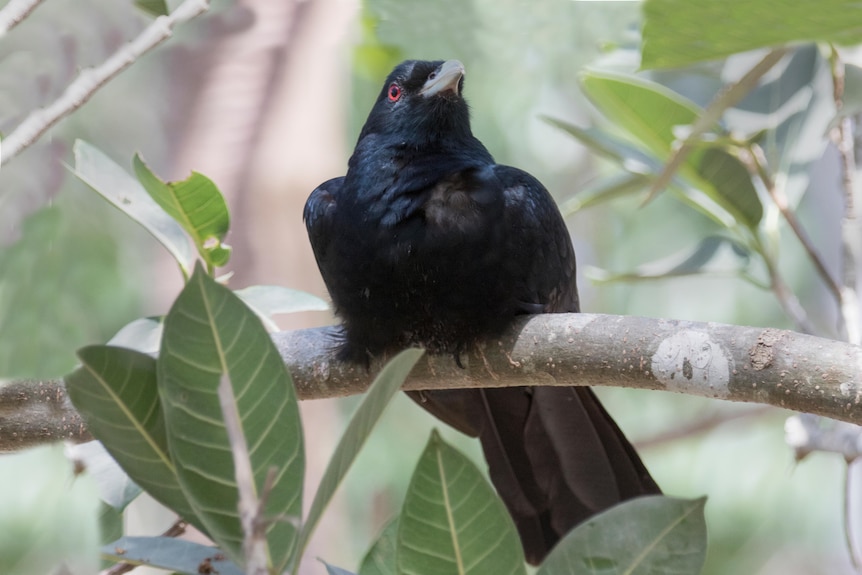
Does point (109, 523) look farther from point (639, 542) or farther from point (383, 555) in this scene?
point (639, 542)

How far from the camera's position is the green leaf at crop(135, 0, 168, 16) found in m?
1.56

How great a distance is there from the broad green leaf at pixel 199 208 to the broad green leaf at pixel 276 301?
179 millimetres

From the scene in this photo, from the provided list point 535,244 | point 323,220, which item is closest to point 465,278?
point 535,244

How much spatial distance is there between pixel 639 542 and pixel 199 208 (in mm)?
1182

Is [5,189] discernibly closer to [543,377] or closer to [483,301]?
[483,301]

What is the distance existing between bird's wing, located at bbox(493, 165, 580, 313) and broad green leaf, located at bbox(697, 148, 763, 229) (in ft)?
1.53

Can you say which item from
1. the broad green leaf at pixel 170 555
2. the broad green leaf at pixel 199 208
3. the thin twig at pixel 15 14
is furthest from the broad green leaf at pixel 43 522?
the broad green leaf at pixel 199 208

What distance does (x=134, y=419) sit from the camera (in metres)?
0.96

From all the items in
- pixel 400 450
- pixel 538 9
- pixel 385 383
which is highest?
pixel 538 9

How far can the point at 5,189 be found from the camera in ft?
6.35

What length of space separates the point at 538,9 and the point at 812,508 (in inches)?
112

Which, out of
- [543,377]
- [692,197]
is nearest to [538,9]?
[692,197]

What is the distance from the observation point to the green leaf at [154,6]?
1564mm

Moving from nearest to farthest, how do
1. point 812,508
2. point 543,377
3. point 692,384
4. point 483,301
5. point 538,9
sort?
1. point 692,384
2. point 543,377
3. point 483,301
4. point 538,9
5. point 812,508
